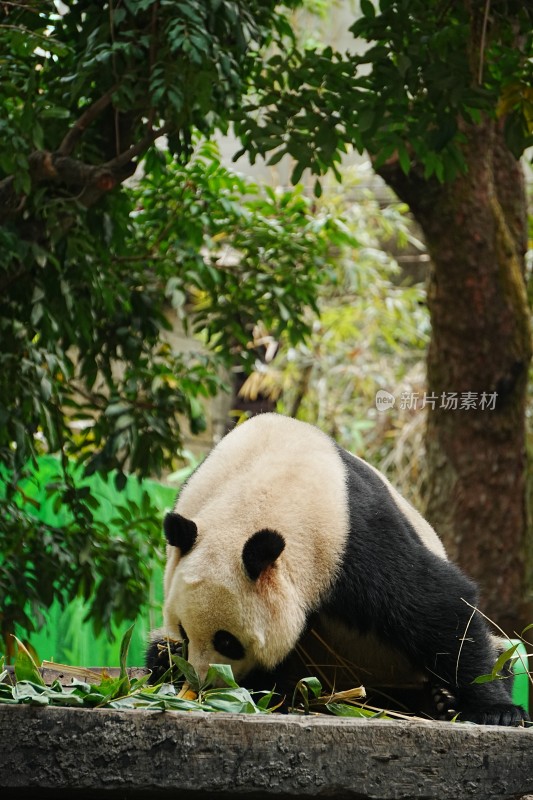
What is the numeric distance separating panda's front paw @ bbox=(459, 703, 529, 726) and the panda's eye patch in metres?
0.60

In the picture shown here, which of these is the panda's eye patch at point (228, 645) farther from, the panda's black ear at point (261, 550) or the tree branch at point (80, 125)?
the tree branch at point (80, 125)

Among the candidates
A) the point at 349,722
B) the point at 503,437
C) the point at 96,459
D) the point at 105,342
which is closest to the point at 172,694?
the point at 349,722

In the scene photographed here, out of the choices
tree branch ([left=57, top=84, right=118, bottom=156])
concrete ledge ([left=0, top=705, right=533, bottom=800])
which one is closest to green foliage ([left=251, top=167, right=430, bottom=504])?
tree branch ([left=57, top=84, right=118, bottom=156])

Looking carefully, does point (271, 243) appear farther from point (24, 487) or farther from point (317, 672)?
point (317, 672)

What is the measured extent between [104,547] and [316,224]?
1850 mm

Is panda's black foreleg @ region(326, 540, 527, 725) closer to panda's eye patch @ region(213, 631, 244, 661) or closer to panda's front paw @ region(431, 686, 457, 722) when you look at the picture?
panda's front paw @ region(431, 686, 457, 722)

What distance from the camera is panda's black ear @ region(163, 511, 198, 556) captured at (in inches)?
98.3

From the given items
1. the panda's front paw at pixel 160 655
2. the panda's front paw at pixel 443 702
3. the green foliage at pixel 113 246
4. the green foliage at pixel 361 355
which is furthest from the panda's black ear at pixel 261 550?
the green foliage at pixel 361 355

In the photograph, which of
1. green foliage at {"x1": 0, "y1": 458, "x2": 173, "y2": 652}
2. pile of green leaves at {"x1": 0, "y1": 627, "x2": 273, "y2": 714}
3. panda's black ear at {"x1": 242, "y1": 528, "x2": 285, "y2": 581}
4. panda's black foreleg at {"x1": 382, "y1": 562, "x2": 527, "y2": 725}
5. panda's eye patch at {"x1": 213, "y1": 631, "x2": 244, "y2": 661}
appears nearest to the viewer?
pile of green leaves at {"x1": 0, "y1": 627, "x2": 273, "y2": 714}

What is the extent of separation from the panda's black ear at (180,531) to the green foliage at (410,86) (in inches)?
62.4

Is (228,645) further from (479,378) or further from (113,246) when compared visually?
(479,378)

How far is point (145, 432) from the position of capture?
4195 millimetres

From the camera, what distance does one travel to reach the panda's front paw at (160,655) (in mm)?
2779

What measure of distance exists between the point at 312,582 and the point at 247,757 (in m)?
0.76
